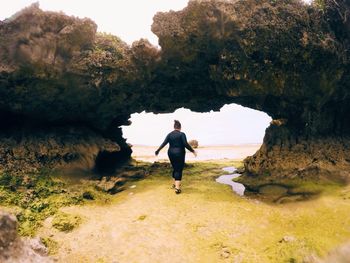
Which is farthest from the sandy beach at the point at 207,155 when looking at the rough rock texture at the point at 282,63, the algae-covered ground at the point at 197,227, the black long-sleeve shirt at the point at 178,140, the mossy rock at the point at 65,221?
the mossy rock at the point at 65,221

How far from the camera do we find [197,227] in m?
11.6

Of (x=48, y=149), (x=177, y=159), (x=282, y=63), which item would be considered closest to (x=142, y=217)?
(x=177, y=159)

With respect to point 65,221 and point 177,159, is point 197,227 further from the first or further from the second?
point 65,221

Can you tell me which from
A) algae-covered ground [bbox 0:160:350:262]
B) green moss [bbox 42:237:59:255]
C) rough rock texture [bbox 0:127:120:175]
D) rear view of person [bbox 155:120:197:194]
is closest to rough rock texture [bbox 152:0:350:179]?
algae-covered ground [bbox 0:160:350:262]

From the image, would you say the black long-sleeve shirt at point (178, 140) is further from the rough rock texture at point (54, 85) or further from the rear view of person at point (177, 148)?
the rough rock texture at point (54, 85)

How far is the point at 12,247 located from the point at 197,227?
570 centimetres

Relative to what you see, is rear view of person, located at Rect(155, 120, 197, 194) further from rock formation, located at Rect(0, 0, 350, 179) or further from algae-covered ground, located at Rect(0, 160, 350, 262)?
rock formation, located at Rect(0, 0, 350, 179)

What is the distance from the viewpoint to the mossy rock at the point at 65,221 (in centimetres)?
1188

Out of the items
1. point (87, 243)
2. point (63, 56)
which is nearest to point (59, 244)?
A: point (87, 243)

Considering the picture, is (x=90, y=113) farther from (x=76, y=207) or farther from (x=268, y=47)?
(x=268, y=47)

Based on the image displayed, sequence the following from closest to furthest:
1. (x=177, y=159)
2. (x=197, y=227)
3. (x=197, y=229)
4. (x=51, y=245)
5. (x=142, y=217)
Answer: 1. (x=51, y=245)
2. (x=197, y=229)
3. (x=197, y=227)
4. (x=142, y=217)
5. (x=177, y=159)

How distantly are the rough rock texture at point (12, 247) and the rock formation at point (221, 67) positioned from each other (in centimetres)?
631

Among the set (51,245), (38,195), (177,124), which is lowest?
(51,245)

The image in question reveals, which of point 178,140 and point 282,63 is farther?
point 178,140
